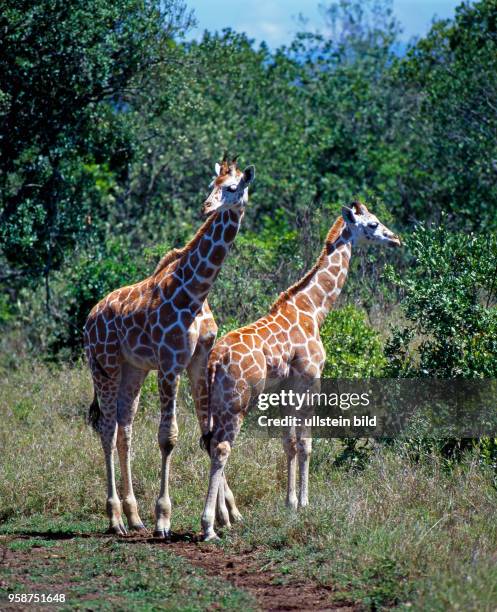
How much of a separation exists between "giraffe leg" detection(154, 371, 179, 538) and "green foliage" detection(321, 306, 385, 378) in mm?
2437

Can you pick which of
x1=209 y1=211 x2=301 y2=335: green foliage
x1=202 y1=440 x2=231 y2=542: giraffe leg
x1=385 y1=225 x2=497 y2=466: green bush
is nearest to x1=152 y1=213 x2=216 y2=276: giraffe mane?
x1=202 y1=440 x2=231 y2=542: giraffe leg

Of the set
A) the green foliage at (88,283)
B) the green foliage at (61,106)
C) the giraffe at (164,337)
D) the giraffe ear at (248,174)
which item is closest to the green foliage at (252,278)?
the green foliage at (88,283)

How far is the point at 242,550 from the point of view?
790 centimetres

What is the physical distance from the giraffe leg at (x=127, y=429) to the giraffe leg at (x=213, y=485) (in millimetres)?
990

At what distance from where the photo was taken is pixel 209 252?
853 cm

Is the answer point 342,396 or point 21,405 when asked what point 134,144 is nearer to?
point 21,405

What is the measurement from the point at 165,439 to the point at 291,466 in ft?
3.73

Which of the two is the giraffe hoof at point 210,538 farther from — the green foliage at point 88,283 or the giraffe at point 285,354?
the green foliage at point 88,283

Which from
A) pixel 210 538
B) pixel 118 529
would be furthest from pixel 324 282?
pixel 118 529

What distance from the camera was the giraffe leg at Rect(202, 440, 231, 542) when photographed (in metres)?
8.06

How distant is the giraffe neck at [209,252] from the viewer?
27.9ft

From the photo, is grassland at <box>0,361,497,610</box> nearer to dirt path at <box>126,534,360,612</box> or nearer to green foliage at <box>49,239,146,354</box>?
dirt path at <box>126,534,360,612</box>

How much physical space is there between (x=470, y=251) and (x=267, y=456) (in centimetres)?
293
